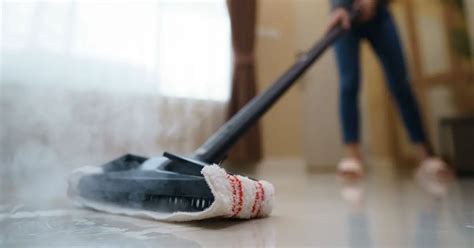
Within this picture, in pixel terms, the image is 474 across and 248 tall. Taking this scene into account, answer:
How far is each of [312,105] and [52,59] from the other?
1406 mm

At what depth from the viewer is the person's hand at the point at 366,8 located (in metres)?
1.46

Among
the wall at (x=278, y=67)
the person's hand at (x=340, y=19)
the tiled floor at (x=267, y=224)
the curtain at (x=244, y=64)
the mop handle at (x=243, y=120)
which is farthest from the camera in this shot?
the wall at (x=278, y=67)

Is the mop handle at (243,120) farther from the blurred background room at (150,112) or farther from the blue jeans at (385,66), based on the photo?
the blue jeans at (385,66)

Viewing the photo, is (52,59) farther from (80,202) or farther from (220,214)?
(220,214)

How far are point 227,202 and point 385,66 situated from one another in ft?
3.88

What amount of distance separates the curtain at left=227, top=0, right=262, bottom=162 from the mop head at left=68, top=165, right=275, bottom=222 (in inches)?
18.7

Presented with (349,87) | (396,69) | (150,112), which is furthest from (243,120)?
(396,69)

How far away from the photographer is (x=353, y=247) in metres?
0.49

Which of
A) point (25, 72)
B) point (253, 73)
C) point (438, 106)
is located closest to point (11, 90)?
point (25, 72)

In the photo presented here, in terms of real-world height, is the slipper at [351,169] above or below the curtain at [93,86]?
below

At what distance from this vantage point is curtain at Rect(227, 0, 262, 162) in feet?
4.06

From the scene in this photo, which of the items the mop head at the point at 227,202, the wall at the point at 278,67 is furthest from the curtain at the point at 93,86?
the wall at the point at 278,67

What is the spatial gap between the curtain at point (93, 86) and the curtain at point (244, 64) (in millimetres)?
119

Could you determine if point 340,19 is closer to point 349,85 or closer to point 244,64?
point 349,85
